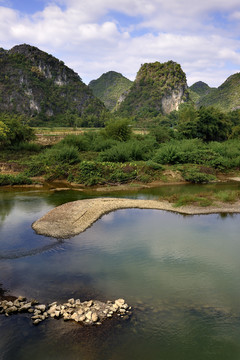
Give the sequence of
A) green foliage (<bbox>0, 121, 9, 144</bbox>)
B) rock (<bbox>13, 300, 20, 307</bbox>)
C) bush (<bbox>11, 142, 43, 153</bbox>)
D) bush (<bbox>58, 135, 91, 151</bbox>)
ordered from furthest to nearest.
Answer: bush (<bbox>58, 135, 91, 151</bbox>) → bush (<bbox>11, 142, 43, 153</bbox>) → green foliage (<bbox>0, 121, 9, 144</bbox>) → rock (<bbox>13, 300, 20, 307</bbox>)

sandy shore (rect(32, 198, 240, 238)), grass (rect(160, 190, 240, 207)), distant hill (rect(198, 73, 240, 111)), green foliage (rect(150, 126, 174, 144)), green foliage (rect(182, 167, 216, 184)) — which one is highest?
distant hill (rect(198, 73, 240, 111))

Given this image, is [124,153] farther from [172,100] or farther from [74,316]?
[172,100]

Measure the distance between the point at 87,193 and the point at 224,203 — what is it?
33.3ft

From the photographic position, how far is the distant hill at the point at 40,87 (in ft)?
355

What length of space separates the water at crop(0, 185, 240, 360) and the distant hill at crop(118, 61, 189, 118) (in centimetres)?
11532

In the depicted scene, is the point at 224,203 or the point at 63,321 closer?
the point at 63,321

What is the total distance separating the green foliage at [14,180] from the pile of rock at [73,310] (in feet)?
59.4

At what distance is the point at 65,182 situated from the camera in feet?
87.6

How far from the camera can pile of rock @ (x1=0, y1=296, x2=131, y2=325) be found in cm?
767

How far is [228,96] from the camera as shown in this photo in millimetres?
108312

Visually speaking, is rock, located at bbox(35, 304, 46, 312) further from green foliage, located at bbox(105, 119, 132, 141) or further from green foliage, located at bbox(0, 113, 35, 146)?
green foliage, located at bbox(105, 119, 132, 141)

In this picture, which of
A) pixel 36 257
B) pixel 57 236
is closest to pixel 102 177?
pixel 57 236

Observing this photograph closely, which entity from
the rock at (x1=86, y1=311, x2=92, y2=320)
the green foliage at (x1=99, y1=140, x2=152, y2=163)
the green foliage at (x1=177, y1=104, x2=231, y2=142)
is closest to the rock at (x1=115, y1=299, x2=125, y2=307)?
the rock at (x1=86, y1=311, x2=92, y2=320)

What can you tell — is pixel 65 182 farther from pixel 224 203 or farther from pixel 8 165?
pixel 224 203
